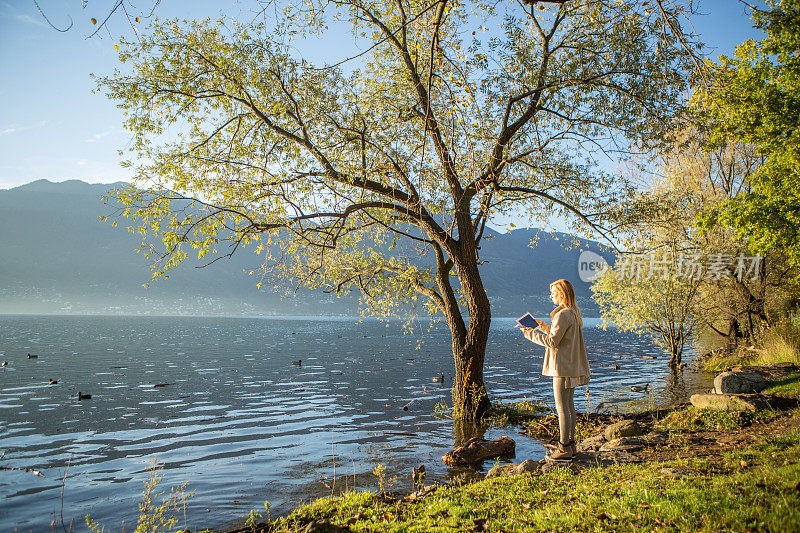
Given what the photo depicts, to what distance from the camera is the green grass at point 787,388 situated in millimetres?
12042

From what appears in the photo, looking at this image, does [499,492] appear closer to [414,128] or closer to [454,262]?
[454,262]

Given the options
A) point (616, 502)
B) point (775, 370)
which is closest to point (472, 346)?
point (616, 502)

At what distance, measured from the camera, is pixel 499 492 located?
6520mm

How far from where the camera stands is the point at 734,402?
11.1 m

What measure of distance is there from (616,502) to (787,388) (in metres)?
11.5

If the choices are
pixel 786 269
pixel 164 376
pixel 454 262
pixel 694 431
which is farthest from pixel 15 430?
pixel 786 269

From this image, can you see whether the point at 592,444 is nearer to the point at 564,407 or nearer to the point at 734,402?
the point at 564,407

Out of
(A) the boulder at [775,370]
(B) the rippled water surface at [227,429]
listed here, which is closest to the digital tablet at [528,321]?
(B) the rippled water surface at [227,429]

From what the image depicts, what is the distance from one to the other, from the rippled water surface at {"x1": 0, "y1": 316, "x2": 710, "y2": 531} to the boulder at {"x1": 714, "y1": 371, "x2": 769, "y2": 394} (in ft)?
14.3

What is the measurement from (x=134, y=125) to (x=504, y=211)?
11.3 m

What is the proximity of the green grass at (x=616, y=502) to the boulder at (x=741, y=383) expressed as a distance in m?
7.48

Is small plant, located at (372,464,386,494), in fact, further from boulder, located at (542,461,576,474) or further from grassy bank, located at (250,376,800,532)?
boulder, located at (542,461,576,474)

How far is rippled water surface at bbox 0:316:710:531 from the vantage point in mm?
9406

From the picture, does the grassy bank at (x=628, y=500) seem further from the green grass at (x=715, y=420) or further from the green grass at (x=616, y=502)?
the green grass at (x=715, y=420)
